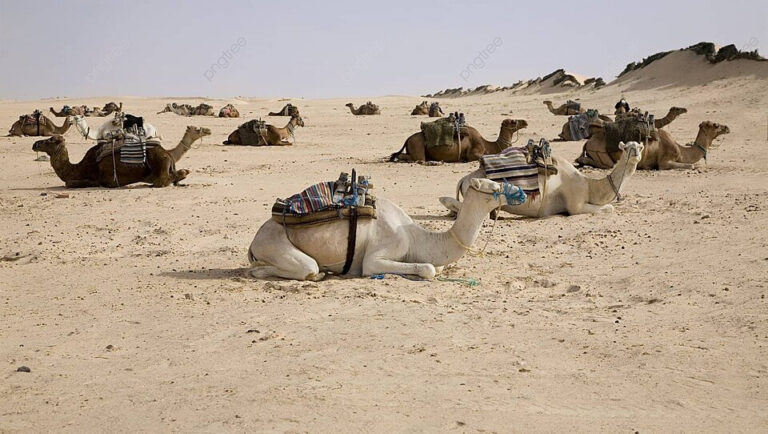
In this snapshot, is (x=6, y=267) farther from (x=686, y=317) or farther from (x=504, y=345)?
(x=686, y=317)

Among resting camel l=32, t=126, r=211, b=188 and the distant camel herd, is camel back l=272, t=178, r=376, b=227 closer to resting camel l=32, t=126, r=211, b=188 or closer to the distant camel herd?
the distant camel herd

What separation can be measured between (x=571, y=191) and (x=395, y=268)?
15.0 feet

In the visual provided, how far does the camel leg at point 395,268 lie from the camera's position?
7.74m

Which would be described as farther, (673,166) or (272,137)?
(272,137)

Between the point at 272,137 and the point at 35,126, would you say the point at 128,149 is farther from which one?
the point at 35,126

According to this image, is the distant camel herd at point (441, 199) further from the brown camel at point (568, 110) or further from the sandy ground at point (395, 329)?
the brown camel at point (568, 110)

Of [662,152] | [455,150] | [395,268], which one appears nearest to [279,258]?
[395,268]

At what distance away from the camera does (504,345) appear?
19.4 ft

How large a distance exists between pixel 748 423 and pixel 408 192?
1004 cm

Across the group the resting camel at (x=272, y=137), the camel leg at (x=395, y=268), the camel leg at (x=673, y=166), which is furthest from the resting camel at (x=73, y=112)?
the camel leg at (x=395, y=268)

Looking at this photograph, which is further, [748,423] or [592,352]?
[592,352]

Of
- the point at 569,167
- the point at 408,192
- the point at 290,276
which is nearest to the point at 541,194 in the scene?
the point at 569,167

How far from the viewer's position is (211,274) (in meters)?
8.42

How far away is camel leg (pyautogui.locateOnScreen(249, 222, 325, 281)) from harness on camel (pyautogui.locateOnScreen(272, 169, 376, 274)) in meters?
0.10
